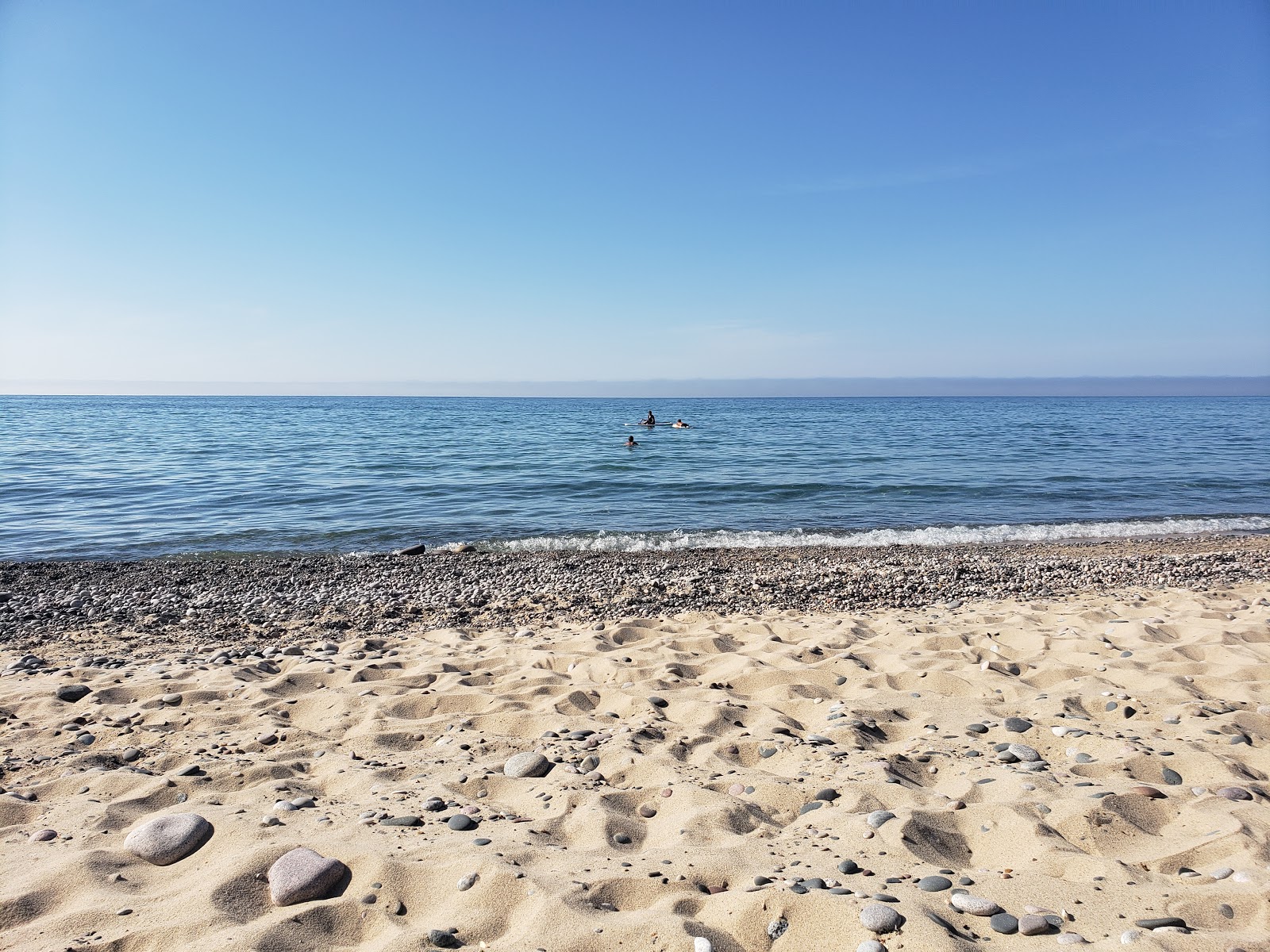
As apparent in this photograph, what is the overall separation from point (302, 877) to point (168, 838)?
858 mm

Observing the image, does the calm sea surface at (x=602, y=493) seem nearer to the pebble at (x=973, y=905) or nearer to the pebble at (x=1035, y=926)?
the pebble at (x=973, y=905)

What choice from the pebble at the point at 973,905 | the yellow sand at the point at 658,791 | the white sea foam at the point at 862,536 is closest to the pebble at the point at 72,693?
the yellow sand at the point at 658,791

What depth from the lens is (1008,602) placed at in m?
7.89

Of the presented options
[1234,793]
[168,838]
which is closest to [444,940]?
A: [168,838]

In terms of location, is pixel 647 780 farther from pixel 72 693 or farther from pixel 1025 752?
pixel 72 693

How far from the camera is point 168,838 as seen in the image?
3.12 meters

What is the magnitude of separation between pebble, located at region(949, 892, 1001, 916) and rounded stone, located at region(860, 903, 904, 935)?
279 mm

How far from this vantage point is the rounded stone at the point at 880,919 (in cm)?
245

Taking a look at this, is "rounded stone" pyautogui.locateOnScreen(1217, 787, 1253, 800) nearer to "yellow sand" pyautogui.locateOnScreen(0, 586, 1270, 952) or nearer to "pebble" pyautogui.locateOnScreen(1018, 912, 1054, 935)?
"yellow sand" pyautogui.locateOnScreen(0, 586, 1270, 952)

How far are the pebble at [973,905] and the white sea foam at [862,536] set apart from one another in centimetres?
941

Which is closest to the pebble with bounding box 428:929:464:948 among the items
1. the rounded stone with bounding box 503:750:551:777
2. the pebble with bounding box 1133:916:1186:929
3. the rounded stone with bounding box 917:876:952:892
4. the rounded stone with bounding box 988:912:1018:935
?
the rounded stone with bounding box 503:750:551:777

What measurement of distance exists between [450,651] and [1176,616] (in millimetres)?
7195

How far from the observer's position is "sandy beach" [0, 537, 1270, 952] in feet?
8.46

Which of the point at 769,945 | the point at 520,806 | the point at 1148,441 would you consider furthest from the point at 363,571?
the point at 1148,441
